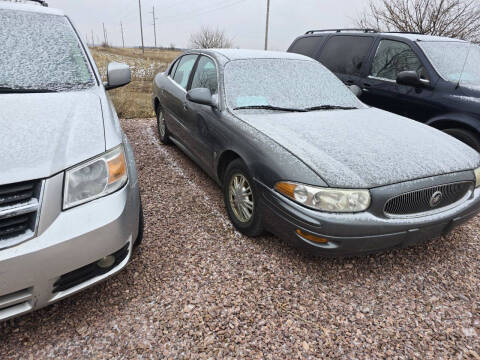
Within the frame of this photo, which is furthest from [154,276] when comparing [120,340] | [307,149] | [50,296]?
[307,149]

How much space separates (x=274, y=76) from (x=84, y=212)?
2.25 m

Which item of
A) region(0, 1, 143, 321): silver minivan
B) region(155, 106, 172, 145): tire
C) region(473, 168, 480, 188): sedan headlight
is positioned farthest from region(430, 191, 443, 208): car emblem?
region(155, 106, 172, 145): tire

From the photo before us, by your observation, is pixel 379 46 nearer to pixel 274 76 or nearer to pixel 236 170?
pixel 274 76

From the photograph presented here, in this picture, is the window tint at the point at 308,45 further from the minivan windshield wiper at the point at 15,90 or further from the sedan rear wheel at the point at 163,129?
the minivan windshield wiper at the point at 15,90

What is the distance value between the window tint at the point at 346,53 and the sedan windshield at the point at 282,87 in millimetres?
1714

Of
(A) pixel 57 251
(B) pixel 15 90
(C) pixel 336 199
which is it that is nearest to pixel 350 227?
(C) pixel 336 199

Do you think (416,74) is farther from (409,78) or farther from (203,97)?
(203,97)

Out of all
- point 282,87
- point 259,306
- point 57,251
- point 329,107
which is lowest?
point 259,306

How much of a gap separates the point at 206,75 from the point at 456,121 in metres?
2.95

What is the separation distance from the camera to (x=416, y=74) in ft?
12.6

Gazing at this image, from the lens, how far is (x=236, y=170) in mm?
2615

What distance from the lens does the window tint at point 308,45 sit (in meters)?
5.43

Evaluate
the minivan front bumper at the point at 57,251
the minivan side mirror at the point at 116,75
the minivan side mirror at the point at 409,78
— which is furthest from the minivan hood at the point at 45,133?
the minivan side mirror at the point at 409,78

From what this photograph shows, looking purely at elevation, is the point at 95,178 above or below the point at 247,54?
below
